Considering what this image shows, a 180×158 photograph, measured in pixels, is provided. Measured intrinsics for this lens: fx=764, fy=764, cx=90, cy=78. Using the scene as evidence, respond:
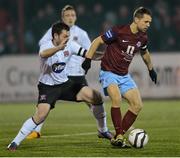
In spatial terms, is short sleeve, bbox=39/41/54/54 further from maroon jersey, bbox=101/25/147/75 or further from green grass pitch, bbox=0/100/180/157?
green grass pitch, bbox=0/100/180/157

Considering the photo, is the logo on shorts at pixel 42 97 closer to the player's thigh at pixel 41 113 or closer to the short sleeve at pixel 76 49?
the player's thigh at pixel 41 113

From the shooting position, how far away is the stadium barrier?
22.6m

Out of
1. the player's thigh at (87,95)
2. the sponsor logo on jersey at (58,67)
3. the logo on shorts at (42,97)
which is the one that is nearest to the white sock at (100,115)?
the player's thigh at (87,95)

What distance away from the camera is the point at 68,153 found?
950 centimetres

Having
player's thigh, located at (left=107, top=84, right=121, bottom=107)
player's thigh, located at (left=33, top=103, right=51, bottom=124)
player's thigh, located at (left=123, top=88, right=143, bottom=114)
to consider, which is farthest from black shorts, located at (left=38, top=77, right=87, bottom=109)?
player's thigh, located at (left=123, top=88, right=143, bottom=114)

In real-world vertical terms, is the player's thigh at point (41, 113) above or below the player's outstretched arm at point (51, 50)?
below

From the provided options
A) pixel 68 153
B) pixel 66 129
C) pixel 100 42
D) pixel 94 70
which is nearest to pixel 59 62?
pixel 100 42

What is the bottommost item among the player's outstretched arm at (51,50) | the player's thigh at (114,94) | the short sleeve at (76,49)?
the player's thigh at (114,94)

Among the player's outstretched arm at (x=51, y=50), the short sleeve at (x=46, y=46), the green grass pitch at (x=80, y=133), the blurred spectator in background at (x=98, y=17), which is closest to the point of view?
the green grass pitch at (x=80, y=133)

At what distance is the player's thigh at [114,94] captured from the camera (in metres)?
10.5

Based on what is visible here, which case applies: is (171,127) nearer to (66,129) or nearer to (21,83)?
Answer: (66,129)

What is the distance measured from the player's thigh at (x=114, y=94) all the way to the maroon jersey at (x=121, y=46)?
0.86 feet

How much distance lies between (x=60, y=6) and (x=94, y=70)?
242cm

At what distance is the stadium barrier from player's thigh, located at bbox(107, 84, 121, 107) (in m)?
11.8
